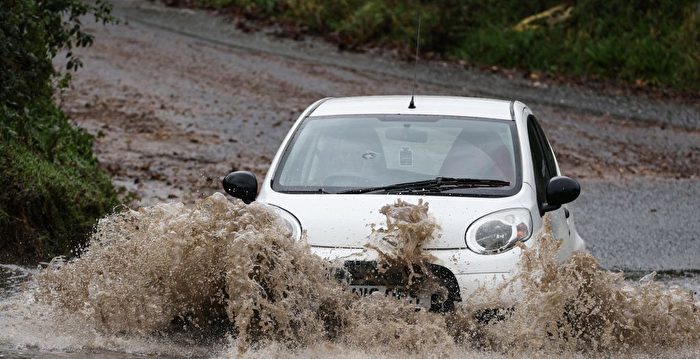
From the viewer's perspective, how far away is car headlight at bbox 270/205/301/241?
7.55 metres

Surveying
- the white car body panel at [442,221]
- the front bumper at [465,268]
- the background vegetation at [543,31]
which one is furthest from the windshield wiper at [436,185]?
the background vegetation at [543,31]

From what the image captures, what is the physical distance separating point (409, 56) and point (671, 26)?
472 cm

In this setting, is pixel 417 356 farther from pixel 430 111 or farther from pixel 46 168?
pixel 46 168

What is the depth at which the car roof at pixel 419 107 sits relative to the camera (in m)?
8.91

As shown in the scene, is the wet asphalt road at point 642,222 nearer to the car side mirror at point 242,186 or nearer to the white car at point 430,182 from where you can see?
the white car at point 430,182

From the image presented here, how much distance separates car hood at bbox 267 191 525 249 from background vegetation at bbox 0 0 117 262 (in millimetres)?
3175

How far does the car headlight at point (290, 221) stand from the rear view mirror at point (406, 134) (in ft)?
4.10

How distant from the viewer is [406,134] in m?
8.71

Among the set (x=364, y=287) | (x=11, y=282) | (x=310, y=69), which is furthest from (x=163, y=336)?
(x=310, y=69)

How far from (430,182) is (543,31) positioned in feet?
52.6

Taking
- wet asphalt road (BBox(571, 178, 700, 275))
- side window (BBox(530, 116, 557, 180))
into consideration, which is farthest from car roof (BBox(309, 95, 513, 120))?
wet asphalt road (BBox(571, 178, 700, 275))

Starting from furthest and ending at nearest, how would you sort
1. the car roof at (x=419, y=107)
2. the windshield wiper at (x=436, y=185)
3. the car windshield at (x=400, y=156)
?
1. the car roof at (x=419, y=107)
2. the car windshield at (x=400, y=156)
3. the windshield wiper at (x=436, y=185)

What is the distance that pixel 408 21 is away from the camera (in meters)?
24.6

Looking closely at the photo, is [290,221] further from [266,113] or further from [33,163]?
[266,113]
